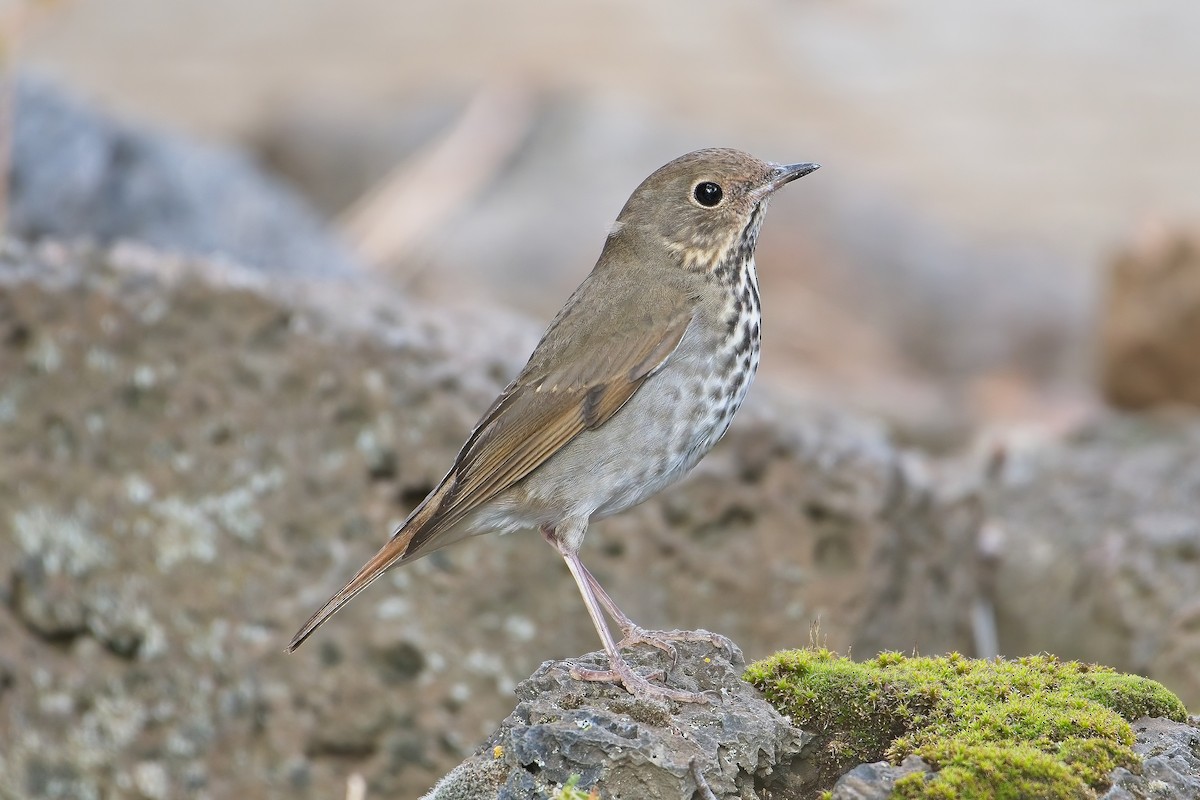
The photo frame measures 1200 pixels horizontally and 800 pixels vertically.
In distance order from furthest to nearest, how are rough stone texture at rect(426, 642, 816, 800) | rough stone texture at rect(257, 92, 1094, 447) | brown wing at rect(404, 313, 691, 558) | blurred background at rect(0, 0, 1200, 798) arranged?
1. rough stone texture at rect(257, 92, 1094, 447)
2. blurred background at rect(0, 0, 1200, 798)
3. brown wing at rect(404, 313, 691, 558)
4. rough stone texture at rect(426, 642, 816, 800)

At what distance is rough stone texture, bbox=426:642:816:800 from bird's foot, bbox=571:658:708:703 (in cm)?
2

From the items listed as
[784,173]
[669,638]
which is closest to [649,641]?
[669,638]

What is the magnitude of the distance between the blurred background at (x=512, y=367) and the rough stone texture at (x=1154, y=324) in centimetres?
3

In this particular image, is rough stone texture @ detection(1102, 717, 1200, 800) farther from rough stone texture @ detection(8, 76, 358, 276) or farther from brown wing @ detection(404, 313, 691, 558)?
rough stone texture @ detection(8, 76, 358, 276)

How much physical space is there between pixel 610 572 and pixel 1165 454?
13.4 ft

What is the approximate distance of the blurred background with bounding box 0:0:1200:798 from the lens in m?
7.11

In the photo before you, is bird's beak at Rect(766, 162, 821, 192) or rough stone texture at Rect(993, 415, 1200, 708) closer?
bird's beak at Rect(766, 162, 821, 192)

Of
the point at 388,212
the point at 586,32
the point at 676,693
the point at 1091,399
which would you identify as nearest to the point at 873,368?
the point at 1091,399

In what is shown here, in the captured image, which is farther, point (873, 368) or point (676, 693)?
point (873, 368)

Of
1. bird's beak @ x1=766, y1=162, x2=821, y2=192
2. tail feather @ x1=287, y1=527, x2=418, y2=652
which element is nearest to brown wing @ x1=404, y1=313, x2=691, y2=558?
tail feather @ x1=287, y1=527, x2=418, y2=652

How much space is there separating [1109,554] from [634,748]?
15.9 feet

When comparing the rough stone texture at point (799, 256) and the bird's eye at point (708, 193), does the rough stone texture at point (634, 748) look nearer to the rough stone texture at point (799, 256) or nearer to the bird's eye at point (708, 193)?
the bird's eye at point (708, 193)

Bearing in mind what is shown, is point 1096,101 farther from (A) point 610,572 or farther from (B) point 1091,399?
(A) point 610,572

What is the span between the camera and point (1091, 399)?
14602 millimetres
